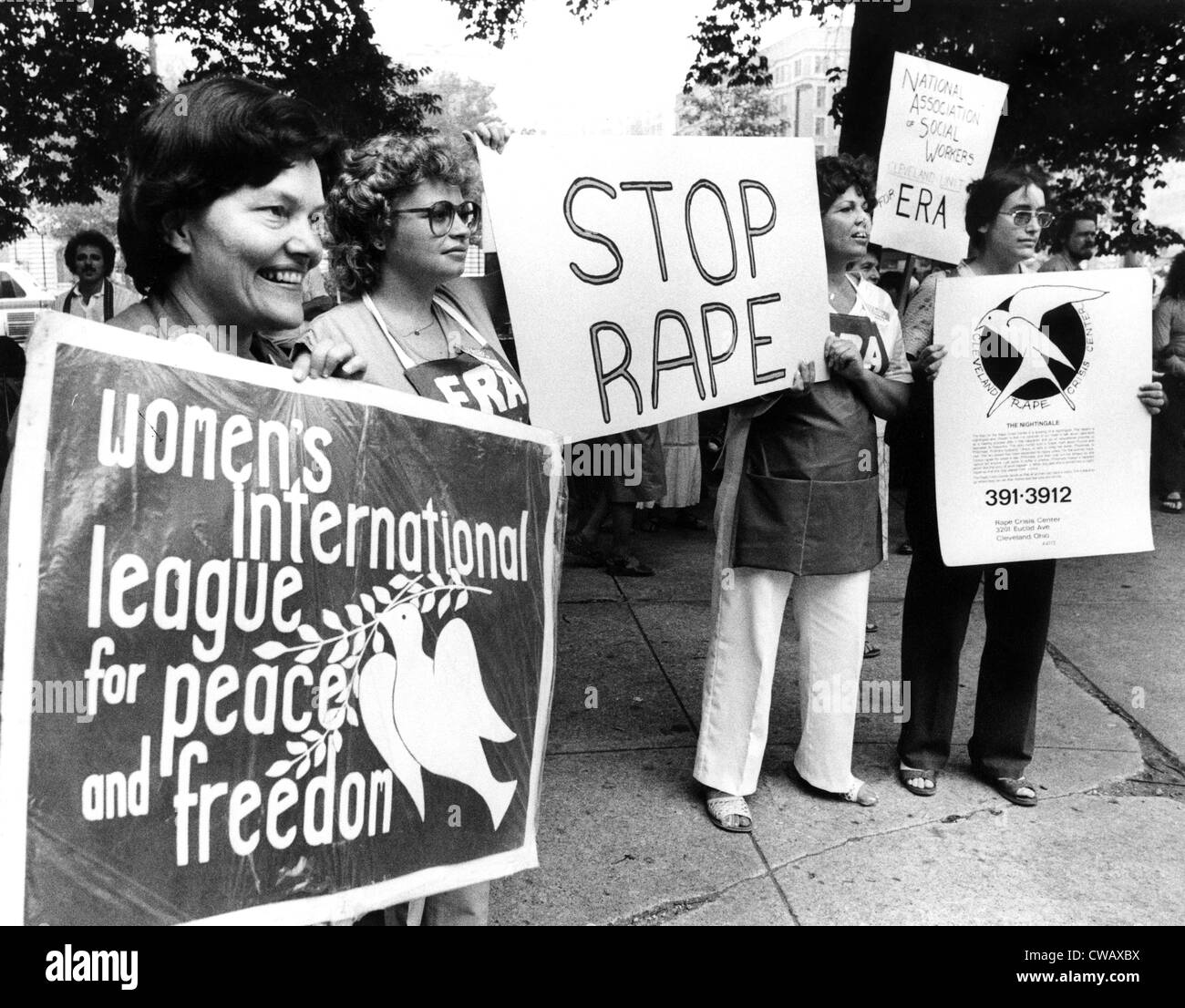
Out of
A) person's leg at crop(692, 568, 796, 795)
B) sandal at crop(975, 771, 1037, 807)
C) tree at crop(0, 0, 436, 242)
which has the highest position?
tree at crop(0, 0, 436, 242)

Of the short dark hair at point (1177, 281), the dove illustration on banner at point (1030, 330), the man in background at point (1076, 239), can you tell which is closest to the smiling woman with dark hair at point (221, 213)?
the dove illustration on banner at point (1030, 330)

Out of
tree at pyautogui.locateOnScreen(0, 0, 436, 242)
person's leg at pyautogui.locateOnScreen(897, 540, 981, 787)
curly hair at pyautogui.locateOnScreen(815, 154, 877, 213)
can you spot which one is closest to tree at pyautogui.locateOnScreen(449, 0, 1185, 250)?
tree at pyautogui.locateOnScreen(0, 0, 436, 242)

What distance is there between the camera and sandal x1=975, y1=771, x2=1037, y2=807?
368 cm

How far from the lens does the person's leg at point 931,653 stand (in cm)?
372

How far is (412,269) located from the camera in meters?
2.37

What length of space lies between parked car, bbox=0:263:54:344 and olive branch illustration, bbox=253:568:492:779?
321 inches

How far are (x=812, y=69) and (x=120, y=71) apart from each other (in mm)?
5103

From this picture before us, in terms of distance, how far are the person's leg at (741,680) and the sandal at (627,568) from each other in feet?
9.09

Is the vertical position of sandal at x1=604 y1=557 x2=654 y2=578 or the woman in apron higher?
the woman in apron

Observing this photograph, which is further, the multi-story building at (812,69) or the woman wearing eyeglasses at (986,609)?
the multi-story building at (812,69)

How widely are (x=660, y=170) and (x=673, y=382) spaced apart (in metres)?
0.53

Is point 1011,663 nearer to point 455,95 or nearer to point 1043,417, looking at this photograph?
point 1043,417

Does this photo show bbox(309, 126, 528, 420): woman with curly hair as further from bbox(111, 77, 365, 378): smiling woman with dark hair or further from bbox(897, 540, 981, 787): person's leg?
bbox(897, 540, 981, 787): person's leg

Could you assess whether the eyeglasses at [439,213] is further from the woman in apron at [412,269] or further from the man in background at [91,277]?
the man in background at [91,277]
